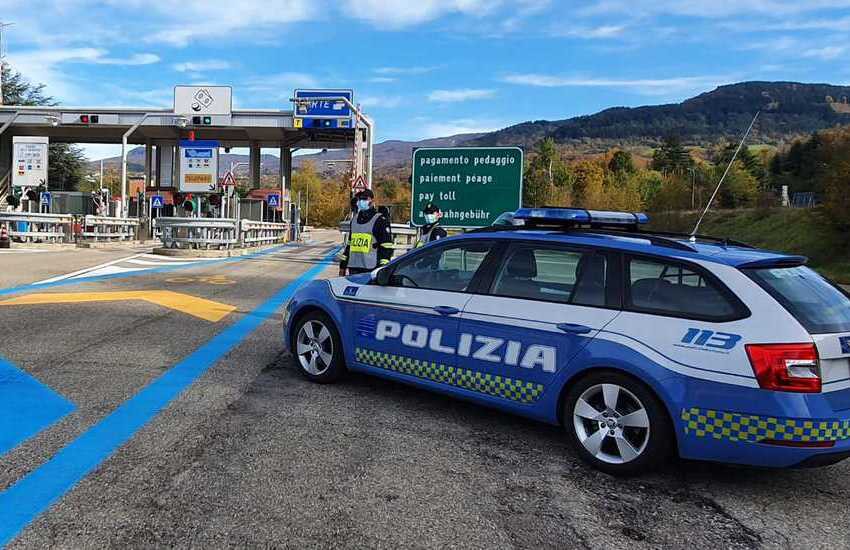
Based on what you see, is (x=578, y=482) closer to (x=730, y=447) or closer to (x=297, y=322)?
(x=730, y=447)

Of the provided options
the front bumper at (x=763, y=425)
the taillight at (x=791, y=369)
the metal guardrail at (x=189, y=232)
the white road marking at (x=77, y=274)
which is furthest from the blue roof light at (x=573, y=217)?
the metal guardrail at (x=189, y=232)

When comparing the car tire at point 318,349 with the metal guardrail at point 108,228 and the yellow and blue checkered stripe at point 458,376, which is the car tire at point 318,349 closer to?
the yellow and blue checkered stripe at point 458,376

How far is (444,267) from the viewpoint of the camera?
5.48 m

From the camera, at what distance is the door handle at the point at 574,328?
14.3 feet

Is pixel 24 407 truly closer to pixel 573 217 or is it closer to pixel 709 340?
pixel 573 217

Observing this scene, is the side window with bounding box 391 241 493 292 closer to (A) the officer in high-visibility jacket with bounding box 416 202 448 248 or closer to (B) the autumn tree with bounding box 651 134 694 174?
(A) the officer in high-visibility jacket with bounding box 416 202 448 248

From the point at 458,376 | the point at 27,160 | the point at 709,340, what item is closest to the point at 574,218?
the point at 458,376

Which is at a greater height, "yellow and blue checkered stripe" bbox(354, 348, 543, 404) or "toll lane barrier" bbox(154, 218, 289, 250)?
"toll lane barrier" bbox(154, 218, 289, 250)

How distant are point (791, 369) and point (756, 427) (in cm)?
36

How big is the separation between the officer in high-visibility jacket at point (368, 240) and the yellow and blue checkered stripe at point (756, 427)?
225 inches

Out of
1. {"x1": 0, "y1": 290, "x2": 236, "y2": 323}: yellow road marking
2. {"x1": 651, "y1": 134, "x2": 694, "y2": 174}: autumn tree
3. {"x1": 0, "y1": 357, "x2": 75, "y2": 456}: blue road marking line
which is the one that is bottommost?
{"x1": 0, "y1": 357, "x2": 75, "y2": 456}: blue road marking line

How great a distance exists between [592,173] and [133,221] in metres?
86.0

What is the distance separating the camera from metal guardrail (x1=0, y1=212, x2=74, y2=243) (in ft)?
76.4

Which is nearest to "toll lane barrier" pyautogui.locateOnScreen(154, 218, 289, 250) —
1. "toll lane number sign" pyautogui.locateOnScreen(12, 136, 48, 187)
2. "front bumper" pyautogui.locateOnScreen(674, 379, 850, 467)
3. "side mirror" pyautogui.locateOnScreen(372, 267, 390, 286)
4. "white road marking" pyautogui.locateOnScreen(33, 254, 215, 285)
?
"white road marking" pyautogui.locateOnScreen(33, 254, 215, 285)
